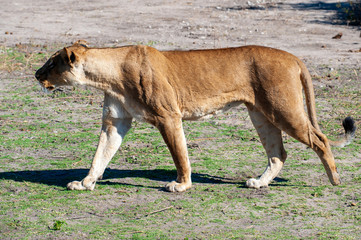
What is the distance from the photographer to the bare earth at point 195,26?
1324 centimetres

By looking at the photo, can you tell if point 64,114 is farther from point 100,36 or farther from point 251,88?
point 100,36

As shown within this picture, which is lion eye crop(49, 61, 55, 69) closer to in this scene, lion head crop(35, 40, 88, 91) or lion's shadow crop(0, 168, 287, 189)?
lion head crop(35, 40, 88, 91)

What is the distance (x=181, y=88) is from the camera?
622cm

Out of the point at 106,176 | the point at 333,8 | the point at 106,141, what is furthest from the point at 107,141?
the point at 333,8

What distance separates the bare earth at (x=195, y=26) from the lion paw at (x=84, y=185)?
Result: 4.74 meters

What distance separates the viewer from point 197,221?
543 centimetres

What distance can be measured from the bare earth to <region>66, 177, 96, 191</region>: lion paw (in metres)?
4.74

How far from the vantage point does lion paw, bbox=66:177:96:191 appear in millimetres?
6195

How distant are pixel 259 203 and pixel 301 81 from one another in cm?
132

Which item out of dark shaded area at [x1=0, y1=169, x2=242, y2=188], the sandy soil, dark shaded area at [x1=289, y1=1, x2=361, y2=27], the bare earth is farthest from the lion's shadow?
dark shaded area at [x1=289, y1=1, x2=361, y2=27]

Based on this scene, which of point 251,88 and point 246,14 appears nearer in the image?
point 251,88

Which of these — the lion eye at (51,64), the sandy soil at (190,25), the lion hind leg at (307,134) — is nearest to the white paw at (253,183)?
the lion hind leg at (307,134)

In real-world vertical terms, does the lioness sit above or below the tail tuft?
above

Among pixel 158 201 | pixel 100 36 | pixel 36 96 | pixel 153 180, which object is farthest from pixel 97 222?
pixel 100 36
